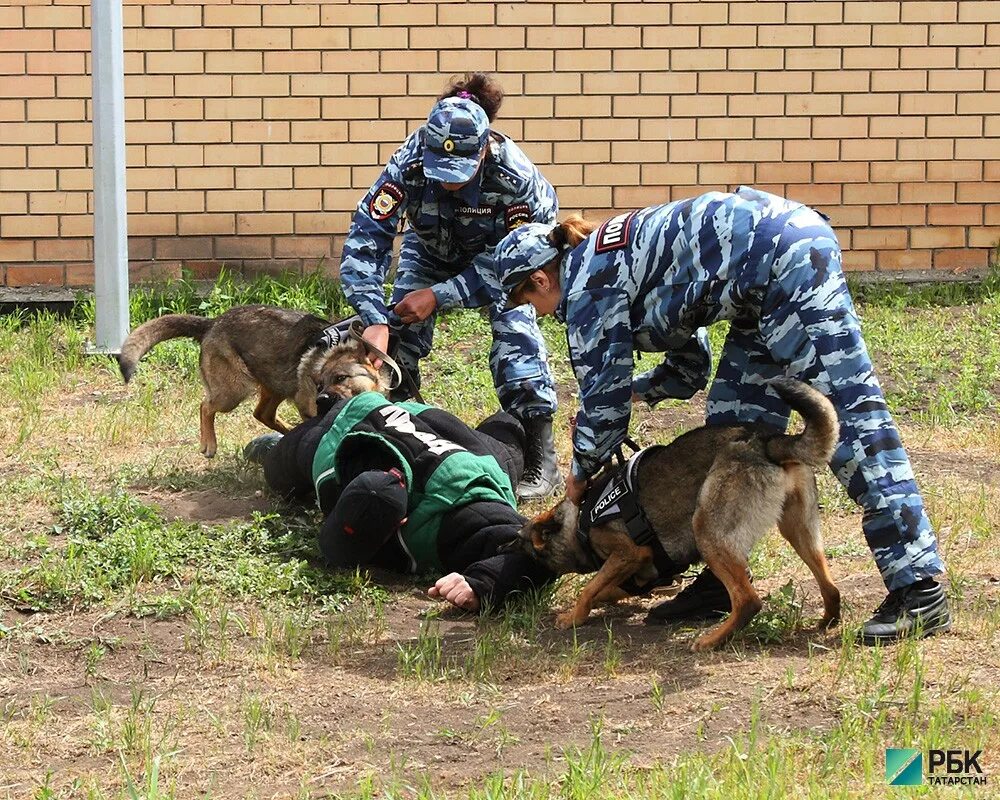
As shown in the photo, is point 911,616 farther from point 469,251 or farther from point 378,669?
point 469,251

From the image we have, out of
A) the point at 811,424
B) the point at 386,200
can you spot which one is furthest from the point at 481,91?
the point at 811,424

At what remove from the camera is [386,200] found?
6.76m

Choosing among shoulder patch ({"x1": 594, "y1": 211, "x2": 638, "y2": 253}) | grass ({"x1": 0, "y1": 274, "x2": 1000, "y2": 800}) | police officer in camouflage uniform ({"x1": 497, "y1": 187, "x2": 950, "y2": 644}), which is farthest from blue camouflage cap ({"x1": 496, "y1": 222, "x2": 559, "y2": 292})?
grass ({"x1": 0, "y1": 274, "x2": 1000, "y2": 800})

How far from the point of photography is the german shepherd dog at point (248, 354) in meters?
7.32

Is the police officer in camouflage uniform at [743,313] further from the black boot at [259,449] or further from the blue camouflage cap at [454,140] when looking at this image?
the black boot at [259,449]

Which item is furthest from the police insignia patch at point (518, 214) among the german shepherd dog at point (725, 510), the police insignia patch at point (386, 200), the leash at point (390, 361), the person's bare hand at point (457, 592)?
the person's bare hand at point (457, 592)

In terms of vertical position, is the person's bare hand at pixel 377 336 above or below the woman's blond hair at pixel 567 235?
below

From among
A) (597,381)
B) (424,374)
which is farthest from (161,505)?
(424,374)

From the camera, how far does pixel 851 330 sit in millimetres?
4688

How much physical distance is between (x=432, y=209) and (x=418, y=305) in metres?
0.50

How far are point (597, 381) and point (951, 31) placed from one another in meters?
6.88

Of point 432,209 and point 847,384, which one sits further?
point 432,209

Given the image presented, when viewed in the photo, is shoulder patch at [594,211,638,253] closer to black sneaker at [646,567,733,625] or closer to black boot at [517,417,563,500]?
black sneaker at [646,567,733,625]

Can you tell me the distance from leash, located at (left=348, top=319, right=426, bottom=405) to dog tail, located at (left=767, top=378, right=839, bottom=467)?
265cm
